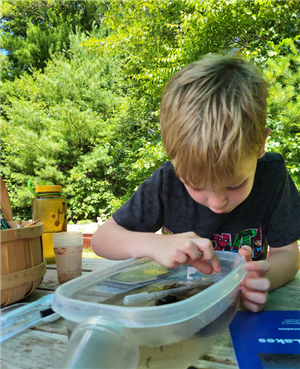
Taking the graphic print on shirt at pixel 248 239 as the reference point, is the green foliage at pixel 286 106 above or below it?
above

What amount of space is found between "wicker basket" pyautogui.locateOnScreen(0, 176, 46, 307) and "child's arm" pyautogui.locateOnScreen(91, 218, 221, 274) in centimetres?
20

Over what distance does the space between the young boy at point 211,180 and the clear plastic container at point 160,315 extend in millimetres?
87

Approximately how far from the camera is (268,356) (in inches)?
16.3

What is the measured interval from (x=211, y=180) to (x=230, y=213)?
39 centimetres

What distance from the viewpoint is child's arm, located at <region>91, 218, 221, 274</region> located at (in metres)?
0.54

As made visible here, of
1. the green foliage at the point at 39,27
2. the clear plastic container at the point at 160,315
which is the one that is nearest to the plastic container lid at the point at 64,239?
the clear plastic container at the point at 160,315

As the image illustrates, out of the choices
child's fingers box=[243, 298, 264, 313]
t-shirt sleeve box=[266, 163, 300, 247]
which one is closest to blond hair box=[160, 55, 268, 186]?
child's fingers box=[243, 298, 264, 313]

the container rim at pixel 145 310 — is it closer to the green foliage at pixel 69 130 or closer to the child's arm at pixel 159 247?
the child's arm at pixel 159 247

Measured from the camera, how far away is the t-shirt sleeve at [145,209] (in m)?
0.94

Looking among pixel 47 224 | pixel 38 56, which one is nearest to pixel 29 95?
pixel 38 56

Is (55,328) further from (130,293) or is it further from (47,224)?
(47,224)

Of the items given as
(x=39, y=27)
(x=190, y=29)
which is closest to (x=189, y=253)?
(x=190, y=29)

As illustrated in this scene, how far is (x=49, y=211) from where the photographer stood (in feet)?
3.40

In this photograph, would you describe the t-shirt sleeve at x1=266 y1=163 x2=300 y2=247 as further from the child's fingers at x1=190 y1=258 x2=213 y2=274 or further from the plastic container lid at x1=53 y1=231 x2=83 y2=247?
the plastic container lid at x1=53 y1=231 x2=83 y2=247
